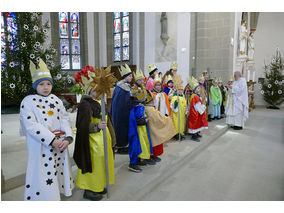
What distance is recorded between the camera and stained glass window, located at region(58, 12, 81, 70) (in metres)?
12.1

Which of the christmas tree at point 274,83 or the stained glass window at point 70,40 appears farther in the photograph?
the stained glass window at point 70,40

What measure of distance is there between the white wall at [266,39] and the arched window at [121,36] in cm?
822

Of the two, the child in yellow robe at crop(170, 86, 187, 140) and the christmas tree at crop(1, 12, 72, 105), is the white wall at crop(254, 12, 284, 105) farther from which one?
the christmas tree at crop(1, 12, 72, 105)

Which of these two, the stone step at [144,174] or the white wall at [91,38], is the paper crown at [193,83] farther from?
the white wall at [91,38]

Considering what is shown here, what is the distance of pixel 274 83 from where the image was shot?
11586 millimetres

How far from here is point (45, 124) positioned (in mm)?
1955

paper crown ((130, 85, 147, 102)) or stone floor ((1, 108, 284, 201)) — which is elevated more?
paper crown ((130, 85, 147, 102))

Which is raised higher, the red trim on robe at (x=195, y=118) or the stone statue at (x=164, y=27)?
the stone statue at (x=164, y=27)

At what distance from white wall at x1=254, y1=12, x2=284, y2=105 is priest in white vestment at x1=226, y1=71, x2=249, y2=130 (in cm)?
760

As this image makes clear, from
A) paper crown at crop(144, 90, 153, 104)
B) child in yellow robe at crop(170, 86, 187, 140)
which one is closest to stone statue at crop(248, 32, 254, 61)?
child in yellow robe at crop(170, 86, 187, 140)

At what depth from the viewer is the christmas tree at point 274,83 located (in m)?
11.5

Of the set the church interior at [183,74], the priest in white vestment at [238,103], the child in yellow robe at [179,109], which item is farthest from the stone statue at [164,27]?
the child in yellow robe at [179,109]

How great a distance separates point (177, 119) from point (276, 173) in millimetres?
2153

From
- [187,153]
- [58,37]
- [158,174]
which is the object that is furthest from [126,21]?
[158,174]
